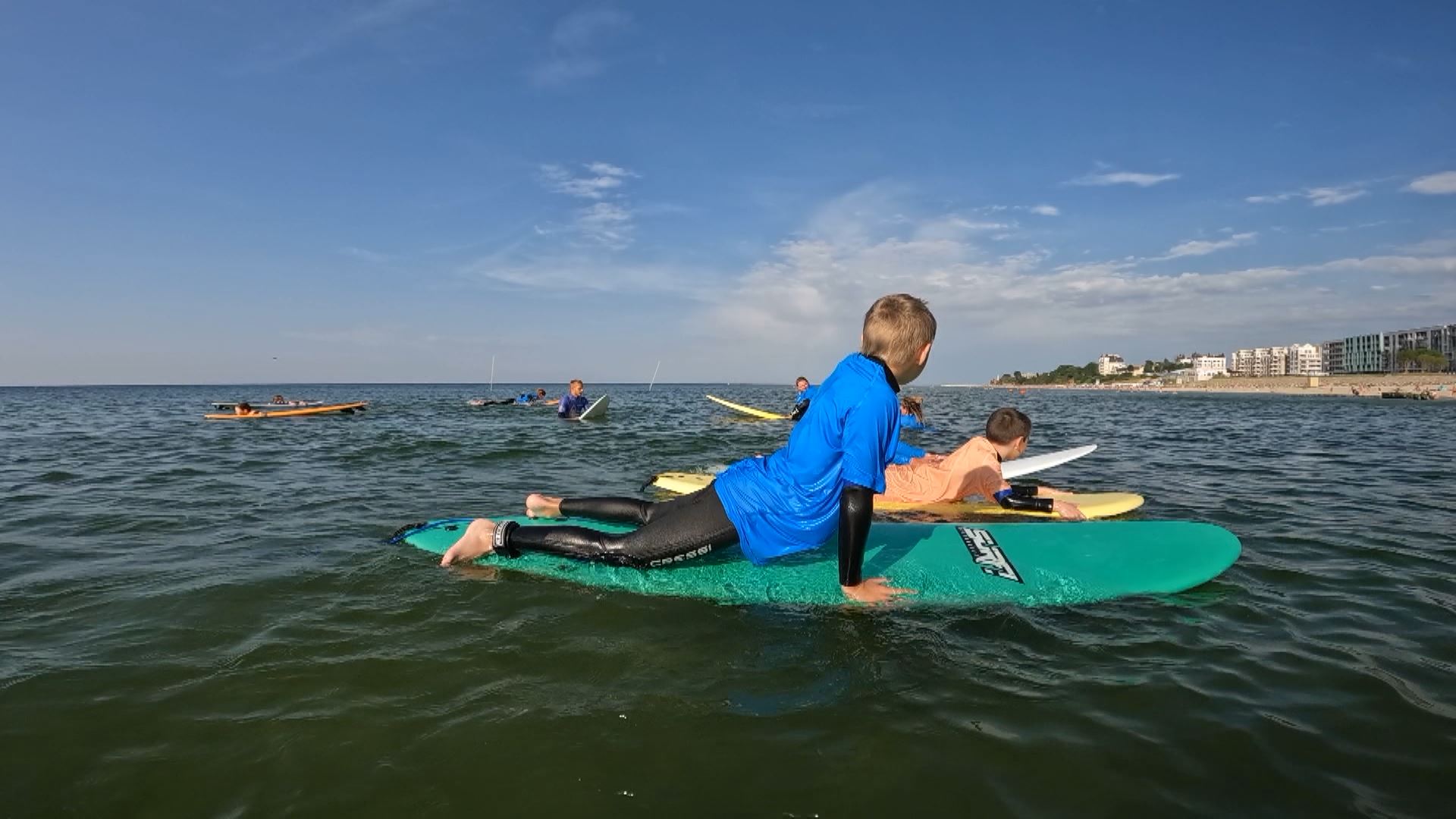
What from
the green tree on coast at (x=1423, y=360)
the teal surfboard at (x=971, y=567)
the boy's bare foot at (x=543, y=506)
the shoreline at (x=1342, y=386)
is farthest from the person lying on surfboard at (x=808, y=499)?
the green tree on coast at (x=1423, y=360)

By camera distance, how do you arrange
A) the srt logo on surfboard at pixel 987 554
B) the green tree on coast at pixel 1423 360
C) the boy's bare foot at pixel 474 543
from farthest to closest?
the green tree on coast at pixel 1423 360 → the boy's bare foot at pixel 474 543 → the srt logo on surfboard at pixel 987 554

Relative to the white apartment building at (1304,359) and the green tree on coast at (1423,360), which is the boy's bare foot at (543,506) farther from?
the white apartment building at (1304,359)

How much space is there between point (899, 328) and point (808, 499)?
1.15 meters

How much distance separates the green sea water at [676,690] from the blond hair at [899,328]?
5.34 feet

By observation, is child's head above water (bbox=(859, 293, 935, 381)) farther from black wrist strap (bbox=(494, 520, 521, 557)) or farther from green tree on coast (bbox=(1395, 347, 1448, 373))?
green tree on coast (bbox=(1395, 347, 1448, 373))

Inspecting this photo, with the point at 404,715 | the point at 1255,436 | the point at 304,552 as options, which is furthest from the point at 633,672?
the point at 1255,436

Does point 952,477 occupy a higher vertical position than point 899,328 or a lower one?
lower

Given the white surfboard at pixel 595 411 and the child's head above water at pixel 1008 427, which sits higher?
the child's head above water at pixel 1008 427

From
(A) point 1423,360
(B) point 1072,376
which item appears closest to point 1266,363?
(B) point 1072,376

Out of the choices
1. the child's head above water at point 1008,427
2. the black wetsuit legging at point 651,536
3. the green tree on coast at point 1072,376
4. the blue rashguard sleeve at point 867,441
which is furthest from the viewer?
the green tree on coast at point 1072,376

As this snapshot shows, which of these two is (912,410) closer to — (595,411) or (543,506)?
(543,506)

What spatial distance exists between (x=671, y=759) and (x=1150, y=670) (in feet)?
8.31

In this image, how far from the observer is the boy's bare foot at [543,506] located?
5.61 metres

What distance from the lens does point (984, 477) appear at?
7195mm
